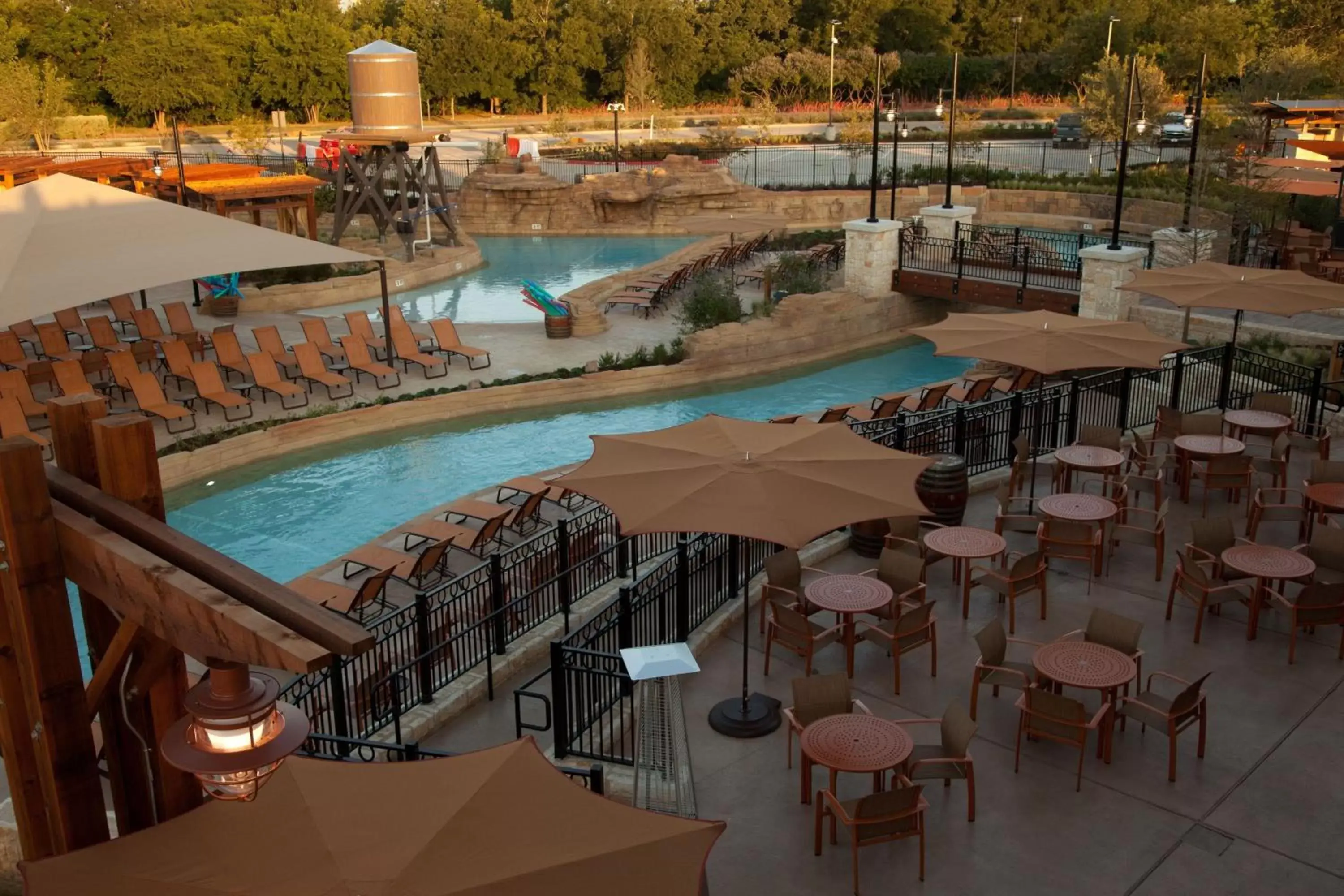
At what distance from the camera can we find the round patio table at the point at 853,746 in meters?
7.14

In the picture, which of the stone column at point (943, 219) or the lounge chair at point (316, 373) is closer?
the lounge chair at point (316, 373)

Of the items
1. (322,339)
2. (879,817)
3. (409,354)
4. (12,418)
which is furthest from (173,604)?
(322,339)

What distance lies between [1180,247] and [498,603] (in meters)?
18.6

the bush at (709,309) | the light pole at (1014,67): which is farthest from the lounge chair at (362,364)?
the light pole at (1014,67)

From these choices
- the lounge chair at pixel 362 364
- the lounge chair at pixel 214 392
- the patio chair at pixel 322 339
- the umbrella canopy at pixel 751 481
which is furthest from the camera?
the patio chair at pixel 322 339

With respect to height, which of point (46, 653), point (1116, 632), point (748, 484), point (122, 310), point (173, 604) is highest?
point (173, 604)

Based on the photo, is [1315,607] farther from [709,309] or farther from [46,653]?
[709,309]

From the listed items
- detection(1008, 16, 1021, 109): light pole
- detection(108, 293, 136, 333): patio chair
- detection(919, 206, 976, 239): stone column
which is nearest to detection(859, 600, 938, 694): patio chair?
detection(919, 206, 976, 239): stone column

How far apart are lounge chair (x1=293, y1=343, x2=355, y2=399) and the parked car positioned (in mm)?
37929

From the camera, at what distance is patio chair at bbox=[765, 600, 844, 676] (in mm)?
9102

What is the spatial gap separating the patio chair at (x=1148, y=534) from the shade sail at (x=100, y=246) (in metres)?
10.3

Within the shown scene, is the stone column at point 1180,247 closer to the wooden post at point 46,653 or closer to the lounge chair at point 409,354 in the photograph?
the lounge chair at point 409,354

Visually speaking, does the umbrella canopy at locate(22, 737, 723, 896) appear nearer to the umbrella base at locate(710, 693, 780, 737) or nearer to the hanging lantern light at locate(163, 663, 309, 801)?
the hanging lantern light at locate(163, 663, 309, 801)

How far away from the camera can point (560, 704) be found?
8133 millimetres
